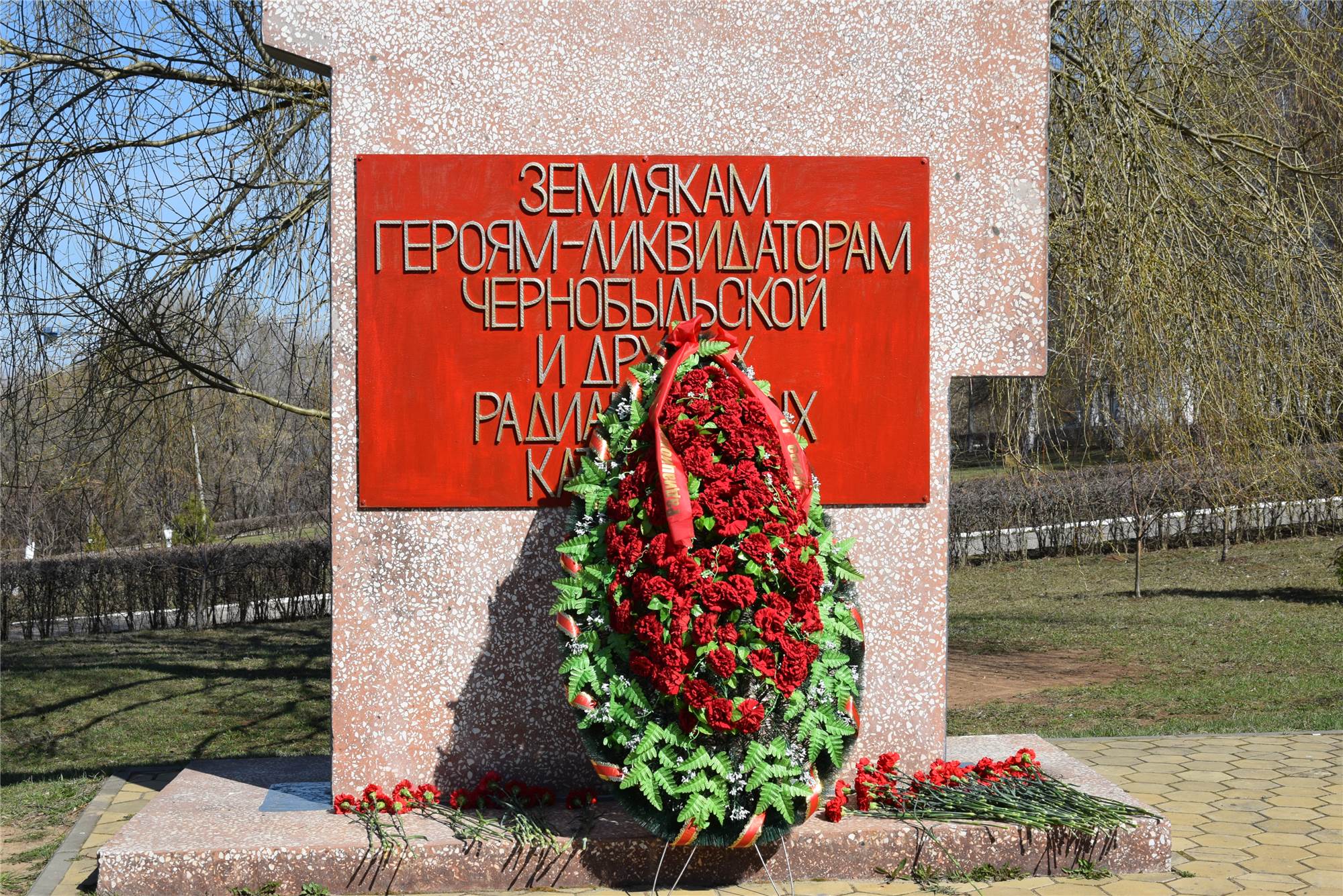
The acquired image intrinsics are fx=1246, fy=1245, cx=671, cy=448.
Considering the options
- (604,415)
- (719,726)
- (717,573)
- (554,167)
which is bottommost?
(719,726)

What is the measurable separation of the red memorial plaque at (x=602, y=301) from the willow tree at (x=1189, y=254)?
2.12m

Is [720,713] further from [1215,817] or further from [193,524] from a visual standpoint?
[193,524]

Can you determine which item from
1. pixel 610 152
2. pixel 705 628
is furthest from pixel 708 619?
pixel 610 152

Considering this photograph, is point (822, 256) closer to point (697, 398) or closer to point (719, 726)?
point (697, 398)

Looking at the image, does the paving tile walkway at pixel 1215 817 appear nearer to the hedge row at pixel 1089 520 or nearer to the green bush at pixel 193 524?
the green bush at pixel 193 524

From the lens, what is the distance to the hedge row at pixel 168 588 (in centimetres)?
1341

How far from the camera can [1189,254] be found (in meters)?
6.57

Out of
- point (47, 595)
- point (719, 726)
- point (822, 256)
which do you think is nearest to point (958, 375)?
point (822, 256)

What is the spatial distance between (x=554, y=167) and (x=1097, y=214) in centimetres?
341

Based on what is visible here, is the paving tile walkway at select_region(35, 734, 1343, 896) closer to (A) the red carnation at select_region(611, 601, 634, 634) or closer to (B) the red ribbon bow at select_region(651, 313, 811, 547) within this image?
(A) the red carnation at select_region(611, 601, 634, 634)

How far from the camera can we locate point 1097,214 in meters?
6.67

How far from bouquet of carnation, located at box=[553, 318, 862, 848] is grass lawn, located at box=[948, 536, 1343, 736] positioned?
11.6 ft

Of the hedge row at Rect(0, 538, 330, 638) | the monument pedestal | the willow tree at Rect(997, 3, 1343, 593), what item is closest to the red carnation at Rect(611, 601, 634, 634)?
the monument pedestal

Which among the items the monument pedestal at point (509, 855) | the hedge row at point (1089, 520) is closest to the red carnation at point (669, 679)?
the monument pedestal at point (509, 855)
